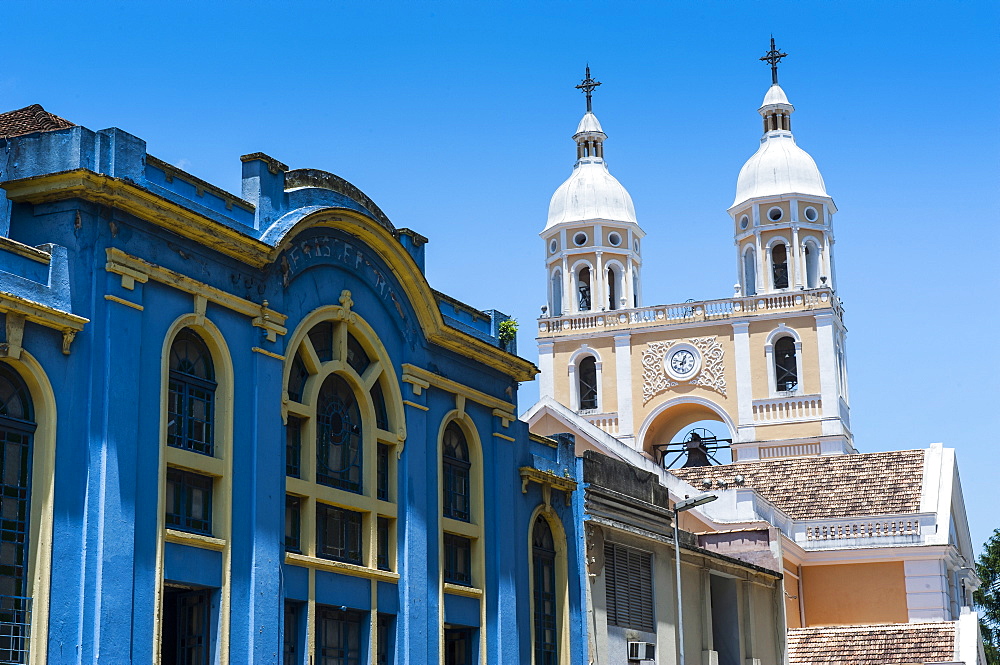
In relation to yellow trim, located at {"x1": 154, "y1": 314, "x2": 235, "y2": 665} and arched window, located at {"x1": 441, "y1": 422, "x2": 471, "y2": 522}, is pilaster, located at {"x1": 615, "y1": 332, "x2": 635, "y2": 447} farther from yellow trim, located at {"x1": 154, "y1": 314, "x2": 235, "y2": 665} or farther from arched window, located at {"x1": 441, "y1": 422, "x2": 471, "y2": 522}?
yellow trim, located at {"x1": 154, "y1": 314, "x2": 235, "y2": 665}

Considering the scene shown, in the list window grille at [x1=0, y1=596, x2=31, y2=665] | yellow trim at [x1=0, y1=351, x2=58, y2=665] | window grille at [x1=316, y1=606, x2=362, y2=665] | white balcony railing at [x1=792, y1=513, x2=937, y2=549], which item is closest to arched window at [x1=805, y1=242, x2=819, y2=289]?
white balcony railing at [x1=792, y1=513, x2=937, y2=549]

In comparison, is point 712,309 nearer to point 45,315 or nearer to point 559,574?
point 559,574

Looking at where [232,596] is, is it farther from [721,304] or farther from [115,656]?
[721,304]

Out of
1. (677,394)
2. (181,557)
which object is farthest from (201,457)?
(677,394)

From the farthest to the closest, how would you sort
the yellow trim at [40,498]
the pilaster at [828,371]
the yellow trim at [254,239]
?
the pilaster at [828,371], the yellow trim at [254,239], the yellow trim at [40,498]

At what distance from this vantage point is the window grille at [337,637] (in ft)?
73.1

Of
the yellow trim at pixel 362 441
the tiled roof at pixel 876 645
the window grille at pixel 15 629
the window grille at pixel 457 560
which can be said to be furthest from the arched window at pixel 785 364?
the window grille at pixel 15 629

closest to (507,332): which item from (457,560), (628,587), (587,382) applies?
(457,560)

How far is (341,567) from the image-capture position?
2245 cm

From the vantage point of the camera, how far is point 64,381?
1819 centimetres

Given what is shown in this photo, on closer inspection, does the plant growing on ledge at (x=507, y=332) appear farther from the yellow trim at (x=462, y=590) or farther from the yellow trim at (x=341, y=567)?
the yellow trim at (x=341, y=567)

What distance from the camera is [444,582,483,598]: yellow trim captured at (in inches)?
993

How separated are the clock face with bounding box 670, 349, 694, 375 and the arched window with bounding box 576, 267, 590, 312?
5472mm

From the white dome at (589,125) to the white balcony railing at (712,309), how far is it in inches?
345
